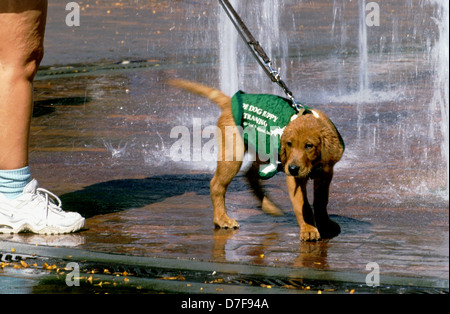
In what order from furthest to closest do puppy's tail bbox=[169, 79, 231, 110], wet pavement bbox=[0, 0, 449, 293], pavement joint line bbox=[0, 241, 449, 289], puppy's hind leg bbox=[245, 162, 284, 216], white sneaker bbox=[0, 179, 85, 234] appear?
puppy's hind leg bbox=[245, 162, 284, 216] < puppy's tail bbox=[169, 79, 231, 110] < white sneaker bbox=[0, 179, 85, 234] < wet pavement bbox=[0, 0, 449, 293] < pavement joint line bbox=[0, 241, 449, 289]

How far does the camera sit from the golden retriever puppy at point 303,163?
564 centimetres

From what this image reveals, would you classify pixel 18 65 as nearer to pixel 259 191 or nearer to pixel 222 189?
pixel 222 189

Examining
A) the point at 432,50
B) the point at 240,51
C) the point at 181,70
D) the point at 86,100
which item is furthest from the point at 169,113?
the point at 432,50

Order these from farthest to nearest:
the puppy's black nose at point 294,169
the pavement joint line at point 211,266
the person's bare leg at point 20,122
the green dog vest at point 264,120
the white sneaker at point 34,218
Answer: the white sneaker at point 34,218, the person's bare leg at point 20,122, the green dog vest at point 264,120, the puppy's black nose at point 294,169, the pavement joint line at point 211,266

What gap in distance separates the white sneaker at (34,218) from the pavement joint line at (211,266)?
30 cm

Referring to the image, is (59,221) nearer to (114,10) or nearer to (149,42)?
(149,42)

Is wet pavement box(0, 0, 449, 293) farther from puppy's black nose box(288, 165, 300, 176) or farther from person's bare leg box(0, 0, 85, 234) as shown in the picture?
puppy's black nose box(288, 165, 300, 176)

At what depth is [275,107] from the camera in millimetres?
5918

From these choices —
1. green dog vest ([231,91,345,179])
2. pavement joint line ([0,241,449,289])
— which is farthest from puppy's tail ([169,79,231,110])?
pavement joint line ([0,241,449,289])

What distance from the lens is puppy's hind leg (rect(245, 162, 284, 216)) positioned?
6566mm

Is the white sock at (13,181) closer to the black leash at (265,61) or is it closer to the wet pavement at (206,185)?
the wet pavement at (206,185)

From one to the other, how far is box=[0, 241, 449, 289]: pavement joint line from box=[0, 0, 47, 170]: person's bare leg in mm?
644

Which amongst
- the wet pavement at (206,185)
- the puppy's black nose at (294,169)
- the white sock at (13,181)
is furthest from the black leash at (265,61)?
the white sock at (13,181)
